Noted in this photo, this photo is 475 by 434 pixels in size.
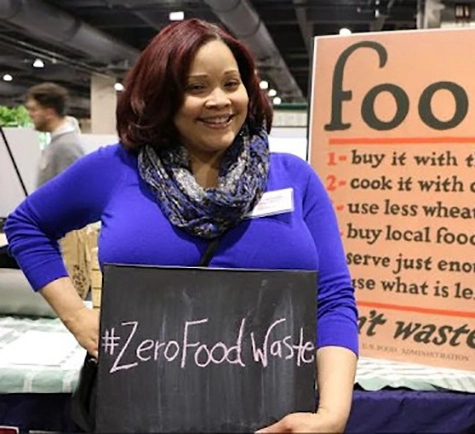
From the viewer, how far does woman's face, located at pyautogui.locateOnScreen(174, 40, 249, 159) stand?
100 centimetres

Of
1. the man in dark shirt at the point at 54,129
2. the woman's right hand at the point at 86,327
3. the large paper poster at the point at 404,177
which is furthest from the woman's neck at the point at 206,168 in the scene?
the man in dark shirt at the point at 54,129

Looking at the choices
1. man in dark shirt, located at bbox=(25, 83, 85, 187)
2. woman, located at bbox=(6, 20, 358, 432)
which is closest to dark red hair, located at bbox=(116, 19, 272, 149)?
woman, located at bbox=(6, 20, 358, 432)

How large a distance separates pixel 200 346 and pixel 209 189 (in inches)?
8.9

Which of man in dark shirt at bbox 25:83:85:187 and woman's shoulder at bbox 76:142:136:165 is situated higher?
man in dark shirt at bbox 25:83:85:187

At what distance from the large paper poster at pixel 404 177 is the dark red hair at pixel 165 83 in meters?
0.54

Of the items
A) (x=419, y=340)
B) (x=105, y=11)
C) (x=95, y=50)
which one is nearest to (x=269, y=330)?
(x=419, y=340)

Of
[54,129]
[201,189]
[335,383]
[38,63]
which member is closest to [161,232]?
[201,189]

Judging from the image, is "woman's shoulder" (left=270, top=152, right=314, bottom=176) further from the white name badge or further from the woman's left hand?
the woman's left hand

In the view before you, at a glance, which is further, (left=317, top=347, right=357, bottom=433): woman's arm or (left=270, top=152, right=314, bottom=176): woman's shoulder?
(left=270, top=152, right=314, bottom=176): woman's shoulder

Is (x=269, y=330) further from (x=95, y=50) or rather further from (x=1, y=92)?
(x=1, y=92)

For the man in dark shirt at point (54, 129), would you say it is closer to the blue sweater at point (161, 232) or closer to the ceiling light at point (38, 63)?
the blue sweater at point (161, 232)

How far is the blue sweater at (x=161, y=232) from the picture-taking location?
3.30 feet

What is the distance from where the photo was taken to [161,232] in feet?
3.30

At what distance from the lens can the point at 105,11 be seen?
23.5ft
